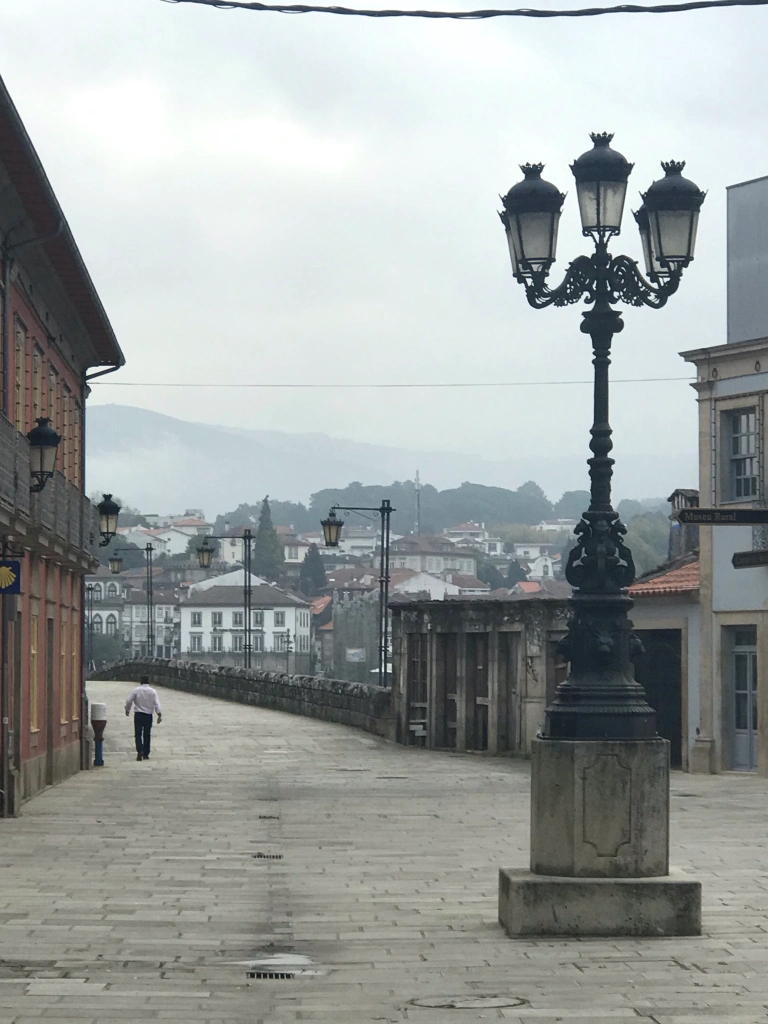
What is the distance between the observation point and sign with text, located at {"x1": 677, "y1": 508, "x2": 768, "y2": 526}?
22.6 meters

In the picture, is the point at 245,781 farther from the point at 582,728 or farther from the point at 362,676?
the point at 362,676

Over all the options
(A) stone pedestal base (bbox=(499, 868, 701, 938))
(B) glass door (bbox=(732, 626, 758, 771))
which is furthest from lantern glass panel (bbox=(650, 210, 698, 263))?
(B) glass door (bbox=(732, 626, 758, 771))

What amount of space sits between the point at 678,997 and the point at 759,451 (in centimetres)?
1963

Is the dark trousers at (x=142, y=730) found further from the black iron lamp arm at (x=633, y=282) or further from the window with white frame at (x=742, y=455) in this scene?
the black iron lamp arm at (x=633, y=282)

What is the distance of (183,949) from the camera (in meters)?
10.3

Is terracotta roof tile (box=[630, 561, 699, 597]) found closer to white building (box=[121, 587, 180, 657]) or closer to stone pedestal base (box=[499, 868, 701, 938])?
stone pedestal base (box=[499, 868, 701, 938])

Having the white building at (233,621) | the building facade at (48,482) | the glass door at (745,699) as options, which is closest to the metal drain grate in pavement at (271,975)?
the building facade at (48,482)

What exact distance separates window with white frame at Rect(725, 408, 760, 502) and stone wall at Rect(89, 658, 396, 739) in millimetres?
9712

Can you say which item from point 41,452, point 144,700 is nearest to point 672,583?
point 144,700

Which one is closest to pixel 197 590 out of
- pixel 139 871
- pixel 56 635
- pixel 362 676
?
pixel 362 676

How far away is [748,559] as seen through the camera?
87.1ft

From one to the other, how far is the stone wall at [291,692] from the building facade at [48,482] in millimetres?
7164

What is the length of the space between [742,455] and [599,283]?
17.1 m

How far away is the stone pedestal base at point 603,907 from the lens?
10539 millimetres
